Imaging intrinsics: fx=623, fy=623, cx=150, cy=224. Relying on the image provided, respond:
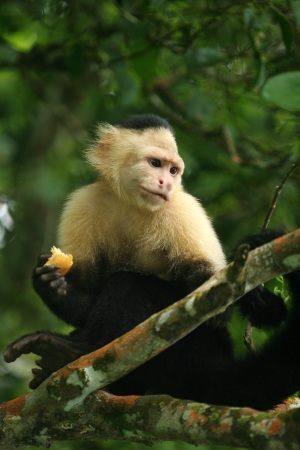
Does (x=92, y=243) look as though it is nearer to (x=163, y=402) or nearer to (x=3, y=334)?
(x=163, y=402)

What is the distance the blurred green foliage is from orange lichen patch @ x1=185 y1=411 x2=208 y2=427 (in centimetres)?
188

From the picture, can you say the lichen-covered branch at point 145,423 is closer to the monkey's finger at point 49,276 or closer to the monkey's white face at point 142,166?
the monkey's finger at point 49,276

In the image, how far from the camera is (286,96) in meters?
2.01

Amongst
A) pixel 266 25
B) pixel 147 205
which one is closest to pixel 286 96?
pixel 147 205

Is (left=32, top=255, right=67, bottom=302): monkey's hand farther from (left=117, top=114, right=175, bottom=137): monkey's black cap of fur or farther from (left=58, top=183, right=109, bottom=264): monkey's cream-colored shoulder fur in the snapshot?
(left=117, top=114, right=175, bottom=137): monkey's black cap of fur

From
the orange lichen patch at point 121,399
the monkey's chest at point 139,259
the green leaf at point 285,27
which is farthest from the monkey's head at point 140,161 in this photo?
the orange lichen patch at point 121,399

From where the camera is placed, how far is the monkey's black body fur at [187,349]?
11.5 feet

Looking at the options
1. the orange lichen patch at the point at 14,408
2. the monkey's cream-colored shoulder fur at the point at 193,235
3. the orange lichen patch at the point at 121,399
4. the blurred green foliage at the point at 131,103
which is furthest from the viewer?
the blurred green foliage at the point at 131,103

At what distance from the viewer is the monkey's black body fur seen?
3.51 meters

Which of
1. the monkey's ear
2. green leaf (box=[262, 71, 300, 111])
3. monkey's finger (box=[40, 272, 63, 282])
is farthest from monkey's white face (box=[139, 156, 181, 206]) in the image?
green leaf (box=[262, 71, 300, 111])

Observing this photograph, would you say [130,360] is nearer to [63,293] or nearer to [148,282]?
[148,282]

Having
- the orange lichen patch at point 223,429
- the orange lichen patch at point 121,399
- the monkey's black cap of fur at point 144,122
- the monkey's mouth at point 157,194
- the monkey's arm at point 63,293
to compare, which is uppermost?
the monkey's black cap of fur at point 144,122

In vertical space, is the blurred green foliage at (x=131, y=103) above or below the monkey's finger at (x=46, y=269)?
above

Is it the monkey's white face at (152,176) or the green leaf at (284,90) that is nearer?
the green leaf at (284,90)
